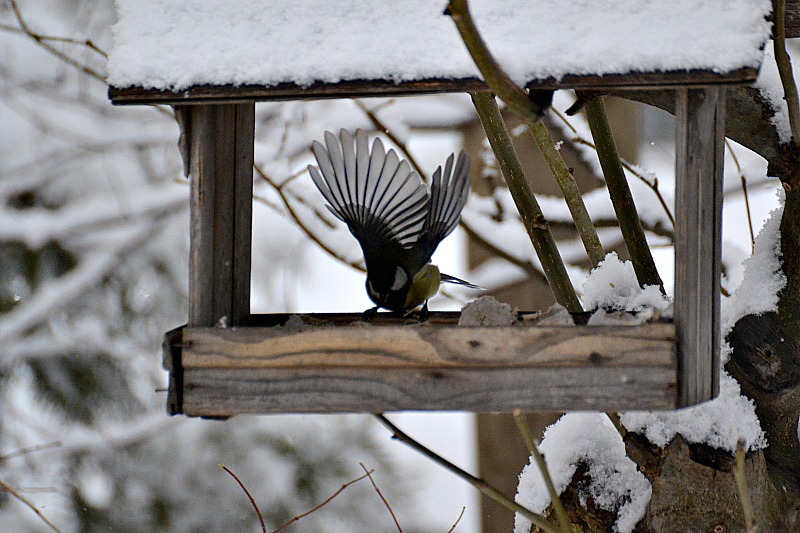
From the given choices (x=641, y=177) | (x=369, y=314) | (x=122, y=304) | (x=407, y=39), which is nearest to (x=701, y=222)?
(x=407, y=39)

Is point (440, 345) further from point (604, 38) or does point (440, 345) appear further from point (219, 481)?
point (219, 481)

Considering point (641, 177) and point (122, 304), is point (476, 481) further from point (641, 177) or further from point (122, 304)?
point (122, 304)

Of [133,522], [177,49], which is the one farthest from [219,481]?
[177,49]

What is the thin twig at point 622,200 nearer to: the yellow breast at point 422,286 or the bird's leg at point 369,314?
the yellow breast at point 422,286

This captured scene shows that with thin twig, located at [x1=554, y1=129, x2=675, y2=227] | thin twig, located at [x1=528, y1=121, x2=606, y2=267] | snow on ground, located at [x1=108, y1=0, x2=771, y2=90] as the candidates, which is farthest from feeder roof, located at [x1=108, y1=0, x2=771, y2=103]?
thin twig, located at [x1=554, y1=129, x2=675, y2=227]

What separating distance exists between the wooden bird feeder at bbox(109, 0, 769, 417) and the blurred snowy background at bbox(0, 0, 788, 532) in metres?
1.62

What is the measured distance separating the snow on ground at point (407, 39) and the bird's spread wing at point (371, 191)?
0.20m

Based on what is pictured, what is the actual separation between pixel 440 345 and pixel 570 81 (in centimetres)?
32

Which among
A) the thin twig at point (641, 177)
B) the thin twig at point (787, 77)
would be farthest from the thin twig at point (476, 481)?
the thin twig at point (641, 177)

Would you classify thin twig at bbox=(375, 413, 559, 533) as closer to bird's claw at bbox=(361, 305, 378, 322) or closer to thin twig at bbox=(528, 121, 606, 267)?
bird's claw at bbox=(361, 305, 378, 322)

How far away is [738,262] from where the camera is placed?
1.91 meters

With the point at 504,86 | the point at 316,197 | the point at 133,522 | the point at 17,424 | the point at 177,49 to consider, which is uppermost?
the point at 316,197

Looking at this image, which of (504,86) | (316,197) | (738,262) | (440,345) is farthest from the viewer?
(316,197)

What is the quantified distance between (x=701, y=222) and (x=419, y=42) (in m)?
0.39
